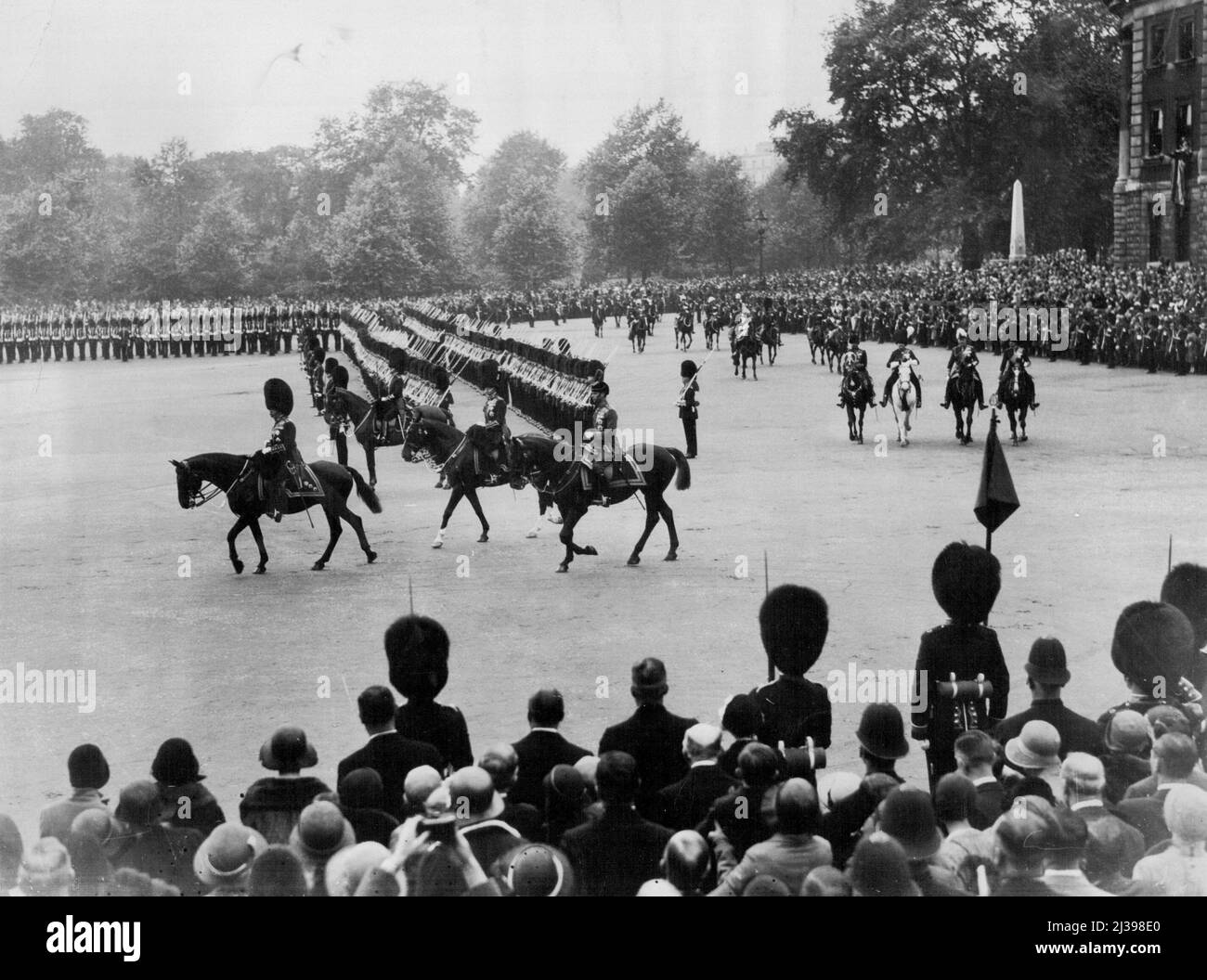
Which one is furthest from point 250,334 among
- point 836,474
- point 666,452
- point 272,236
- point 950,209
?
point 666,452

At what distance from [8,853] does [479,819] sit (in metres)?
1.67

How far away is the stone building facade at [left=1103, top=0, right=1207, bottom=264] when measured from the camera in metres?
41.3

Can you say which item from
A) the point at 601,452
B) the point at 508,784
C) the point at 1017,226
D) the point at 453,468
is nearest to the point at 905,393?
the point at 601,452

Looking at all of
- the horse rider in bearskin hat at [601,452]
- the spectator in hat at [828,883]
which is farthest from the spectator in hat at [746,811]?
the horse rider in bearskin hat at [601,452]

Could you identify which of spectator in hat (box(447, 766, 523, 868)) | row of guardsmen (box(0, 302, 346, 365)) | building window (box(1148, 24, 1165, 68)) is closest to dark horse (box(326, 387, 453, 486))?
spectator in hat (box(447, 766, 523, 868))

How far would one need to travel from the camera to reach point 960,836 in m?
5.19

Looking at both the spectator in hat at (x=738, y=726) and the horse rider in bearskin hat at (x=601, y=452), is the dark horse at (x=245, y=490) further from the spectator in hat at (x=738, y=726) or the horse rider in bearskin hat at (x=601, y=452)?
the spectator in hat at (x=738, y=726)

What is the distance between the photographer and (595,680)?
9.84 metres

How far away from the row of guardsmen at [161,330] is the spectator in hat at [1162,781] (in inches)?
1595

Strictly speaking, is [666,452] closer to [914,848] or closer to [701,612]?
[701,612]

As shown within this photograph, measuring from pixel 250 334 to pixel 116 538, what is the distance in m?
33.2

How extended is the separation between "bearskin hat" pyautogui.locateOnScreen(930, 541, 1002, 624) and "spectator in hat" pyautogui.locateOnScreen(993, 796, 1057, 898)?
2.35 meters

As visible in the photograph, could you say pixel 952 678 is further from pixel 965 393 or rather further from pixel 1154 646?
pixel 965 393
